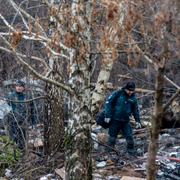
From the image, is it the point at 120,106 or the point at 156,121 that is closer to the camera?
the point at 156,121

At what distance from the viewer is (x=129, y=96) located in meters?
5.88

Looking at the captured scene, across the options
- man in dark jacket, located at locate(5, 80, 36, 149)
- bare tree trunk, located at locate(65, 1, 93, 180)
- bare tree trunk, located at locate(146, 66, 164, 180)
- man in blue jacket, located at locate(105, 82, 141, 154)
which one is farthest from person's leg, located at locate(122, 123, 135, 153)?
bare tree trunk, located at locate(146, 66, 164, 180)

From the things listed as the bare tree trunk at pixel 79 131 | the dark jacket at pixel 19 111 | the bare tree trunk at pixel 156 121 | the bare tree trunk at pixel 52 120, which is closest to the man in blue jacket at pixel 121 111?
the bare tree trunk at pixel 52 120

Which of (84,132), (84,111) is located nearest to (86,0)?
(84,111)

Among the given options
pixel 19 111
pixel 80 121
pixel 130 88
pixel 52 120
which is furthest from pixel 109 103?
pixel 80 121

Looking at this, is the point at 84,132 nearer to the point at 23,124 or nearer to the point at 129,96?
the point at 23,124

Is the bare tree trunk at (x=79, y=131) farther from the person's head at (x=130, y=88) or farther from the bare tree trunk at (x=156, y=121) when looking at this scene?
the person's head at (x=130, y=88)

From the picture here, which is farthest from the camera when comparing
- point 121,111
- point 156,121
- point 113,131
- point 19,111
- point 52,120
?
point 113,131

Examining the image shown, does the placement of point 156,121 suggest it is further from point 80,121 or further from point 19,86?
point 19,86

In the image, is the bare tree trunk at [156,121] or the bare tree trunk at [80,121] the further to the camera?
the bare tree trunk at [80,121]

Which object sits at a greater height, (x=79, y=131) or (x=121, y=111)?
(x=79, y=131)

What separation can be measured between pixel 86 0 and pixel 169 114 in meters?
6.02

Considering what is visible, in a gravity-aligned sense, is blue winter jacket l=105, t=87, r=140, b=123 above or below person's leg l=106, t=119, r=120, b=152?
above

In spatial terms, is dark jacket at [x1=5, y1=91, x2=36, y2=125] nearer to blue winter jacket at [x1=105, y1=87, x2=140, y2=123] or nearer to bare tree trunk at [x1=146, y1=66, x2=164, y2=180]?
blue winter jacket at [x1=105, y1=87, x2=140, y2=123]
